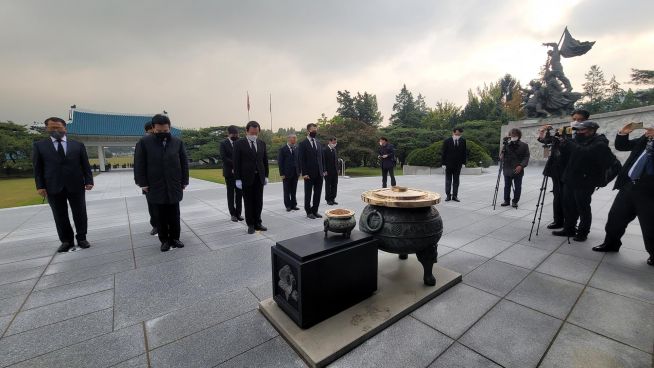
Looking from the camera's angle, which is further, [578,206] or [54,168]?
[578,206]

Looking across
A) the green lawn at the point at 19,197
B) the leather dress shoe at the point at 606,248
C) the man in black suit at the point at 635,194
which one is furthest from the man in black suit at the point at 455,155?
the green lawn at the point at 19,197

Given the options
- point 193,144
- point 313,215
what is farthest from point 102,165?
point 313,215

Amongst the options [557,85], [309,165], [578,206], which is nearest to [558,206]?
[578,206]

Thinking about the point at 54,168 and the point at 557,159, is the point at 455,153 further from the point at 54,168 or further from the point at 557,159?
the point at 54,168

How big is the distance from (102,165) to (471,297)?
35.7 m

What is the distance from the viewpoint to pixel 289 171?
668 centimetres

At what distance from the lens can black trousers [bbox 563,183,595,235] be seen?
3.81m

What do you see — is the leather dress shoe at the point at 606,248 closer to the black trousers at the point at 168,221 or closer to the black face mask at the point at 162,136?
the black trousers at the point at 168,221

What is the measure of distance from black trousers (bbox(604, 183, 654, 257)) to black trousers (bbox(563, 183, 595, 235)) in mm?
347

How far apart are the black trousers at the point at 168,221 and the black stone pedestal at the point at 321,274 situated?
254 cm

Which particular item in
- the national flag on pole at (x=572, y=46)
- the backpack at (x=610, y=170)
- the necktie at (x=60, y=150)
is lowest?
the backpack at (x=610, y=170)

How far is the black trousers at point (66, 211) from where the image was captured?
383 cm

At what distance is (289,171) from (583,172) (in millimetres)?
5488

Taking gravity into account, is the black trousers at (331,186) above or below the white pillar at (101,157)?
below
